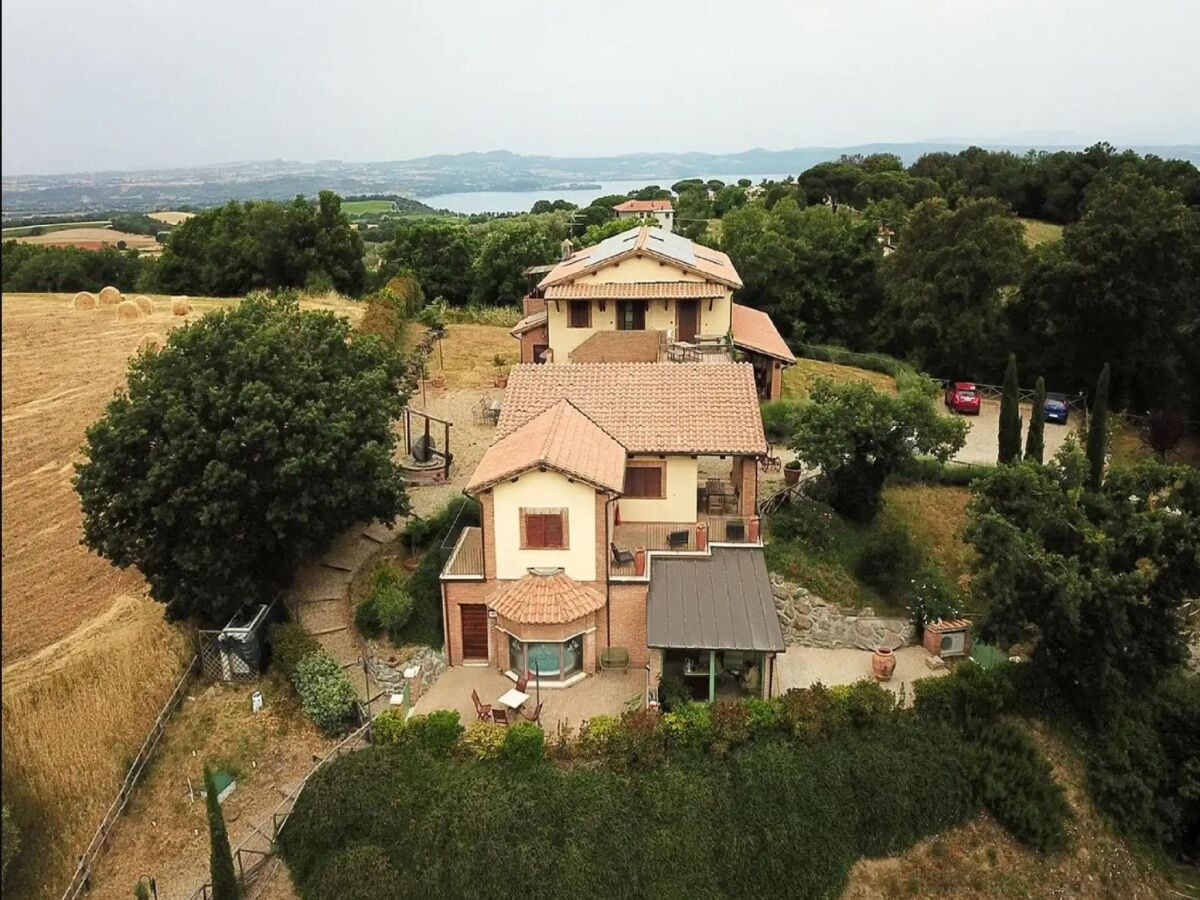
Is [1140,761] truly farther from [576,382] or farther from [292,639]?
[292,639]

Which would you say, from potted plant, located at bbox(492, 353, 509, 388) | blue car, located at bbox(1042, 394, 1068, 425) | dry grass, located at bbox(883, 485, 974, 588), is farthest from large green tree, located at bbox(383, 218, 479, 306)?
dry grass, located at bbox(883, 485, 974, 588)

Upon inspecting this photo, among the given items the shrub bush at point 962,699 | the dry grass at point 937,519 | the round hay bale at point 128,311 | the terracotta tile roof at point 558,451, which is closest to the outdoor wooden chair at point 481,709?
the terracotta tile roof at point 558,451

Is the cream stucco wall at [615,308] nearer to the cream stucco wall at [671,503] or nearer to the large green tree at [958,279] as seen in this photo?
the cream stucco wall at [671,503]

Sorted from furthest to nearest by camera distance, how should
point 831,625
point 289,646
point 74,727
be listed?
point 831,625
point 289,646
point 74,727

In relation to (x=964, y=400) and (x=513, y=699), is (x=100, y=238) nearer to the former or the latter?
(x=964, y=400)

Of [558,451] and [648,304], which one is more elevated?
[648,304]

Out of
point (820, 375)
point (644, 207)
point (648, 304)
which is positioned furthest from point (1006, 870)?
point (644, 207)
